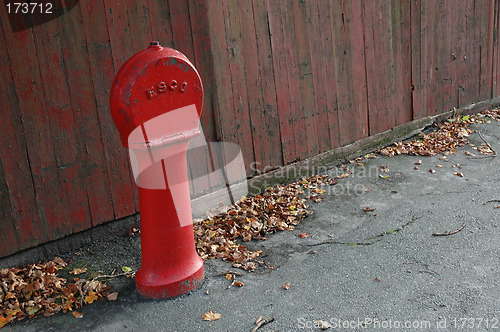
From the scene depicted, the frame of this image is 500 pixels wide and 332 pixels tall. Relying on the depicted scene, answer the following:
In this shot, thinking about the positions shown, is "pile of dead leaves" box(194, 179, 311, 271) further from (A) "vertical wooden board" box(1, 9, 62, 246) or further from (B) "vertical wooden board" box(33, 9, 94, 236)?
(A) "vertical wooden board" box(1, 9, 62, 246)

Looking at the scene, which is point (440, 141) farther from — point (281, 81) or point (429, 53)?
point (281, 81)

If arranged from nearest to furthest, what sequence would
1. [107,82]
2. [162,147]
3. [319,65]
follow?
[162,147]
[107,82]
[319,65]

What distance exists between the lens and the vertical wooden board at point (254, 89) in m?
4.70

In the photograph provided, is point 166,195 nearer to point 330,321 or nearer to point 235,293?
point 235,293

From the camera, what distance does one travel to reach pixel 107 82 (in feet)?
12.4

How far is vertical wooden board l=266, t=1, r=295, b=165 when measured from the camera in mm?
4941

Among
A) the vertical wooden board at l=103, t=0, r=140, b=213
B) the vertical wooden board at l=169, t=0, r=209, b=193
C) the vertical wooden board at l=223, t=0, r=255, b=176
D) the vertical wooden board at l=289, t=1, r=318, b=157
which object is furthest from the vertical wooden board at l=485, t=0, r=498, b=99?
the vertical wooden board at l=103, t=0, r=140, b=213

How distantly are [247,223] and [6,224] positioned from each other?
1.94m

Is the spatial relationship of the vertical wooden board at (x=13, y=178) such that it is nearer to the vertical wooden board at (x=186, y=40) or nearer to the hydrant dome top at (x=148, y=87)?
the hydrant dome top at (x=148, y=87)

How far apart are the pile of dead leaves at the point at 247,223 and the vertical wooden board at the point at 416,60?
280cm

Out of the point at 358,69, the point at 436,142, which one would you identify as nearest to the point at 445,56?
the point at 436,142

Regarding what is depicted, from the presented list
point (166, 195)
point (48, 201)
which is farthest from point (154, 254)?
point (48, 201)

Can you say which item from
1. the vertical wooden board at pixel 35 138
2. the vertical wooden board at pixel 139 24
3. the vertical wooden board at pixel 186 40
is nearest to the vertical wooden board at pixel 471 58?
the vertical wooden board at pixel 186 40

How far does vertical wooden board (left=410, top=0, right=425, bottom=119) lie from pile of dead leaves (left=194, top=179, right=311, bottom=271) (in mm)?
2800
